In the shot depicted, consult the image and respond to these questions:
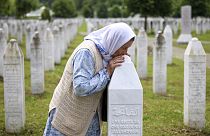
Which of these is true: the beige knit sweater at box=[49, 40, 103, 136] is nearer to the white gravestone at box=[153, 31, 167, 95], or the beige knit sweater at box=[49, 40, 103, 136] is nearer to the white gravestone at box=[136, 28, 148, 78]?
the white gravestone at box=[153, 31, 167, 95]

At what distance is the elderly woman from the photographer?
4.05 metres

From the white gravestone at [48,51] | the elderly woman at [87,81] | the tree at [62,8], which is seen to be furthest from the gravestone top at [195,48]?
the tree at [62,8]

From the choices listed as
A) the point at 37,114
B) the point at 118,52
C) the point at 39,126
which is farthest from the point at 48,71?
the point at 118,52

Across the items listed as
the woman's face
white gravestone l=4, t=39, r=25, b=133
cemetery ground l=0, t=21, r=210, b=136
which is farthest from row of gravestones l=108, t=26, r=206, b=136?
white gravestone l=4, t=39, r=25, b=133

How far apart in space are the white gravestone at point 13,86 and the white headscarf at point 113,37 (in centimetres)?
422

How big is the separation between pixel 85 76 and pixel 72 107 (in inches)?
15.6

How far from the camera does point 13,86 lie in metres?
8.11

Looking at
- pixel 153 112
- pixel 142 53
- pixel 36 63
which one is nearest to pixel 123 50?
pixel 153 112

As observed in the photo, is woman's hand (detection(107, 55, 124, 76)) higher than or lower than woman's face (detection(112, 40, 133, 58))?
lower

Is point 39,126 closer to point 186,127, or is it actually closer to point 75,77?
point 186,127

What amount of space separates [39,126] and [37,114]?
3.54 ft

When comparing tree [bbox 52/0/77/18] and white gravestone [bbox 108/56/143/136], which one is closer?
white gravestone [bbox 108/56/143/136]

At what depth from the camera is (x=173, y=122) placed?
9.07 meters

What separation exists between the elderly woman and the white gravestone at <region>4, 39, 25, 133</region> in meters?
3.85
